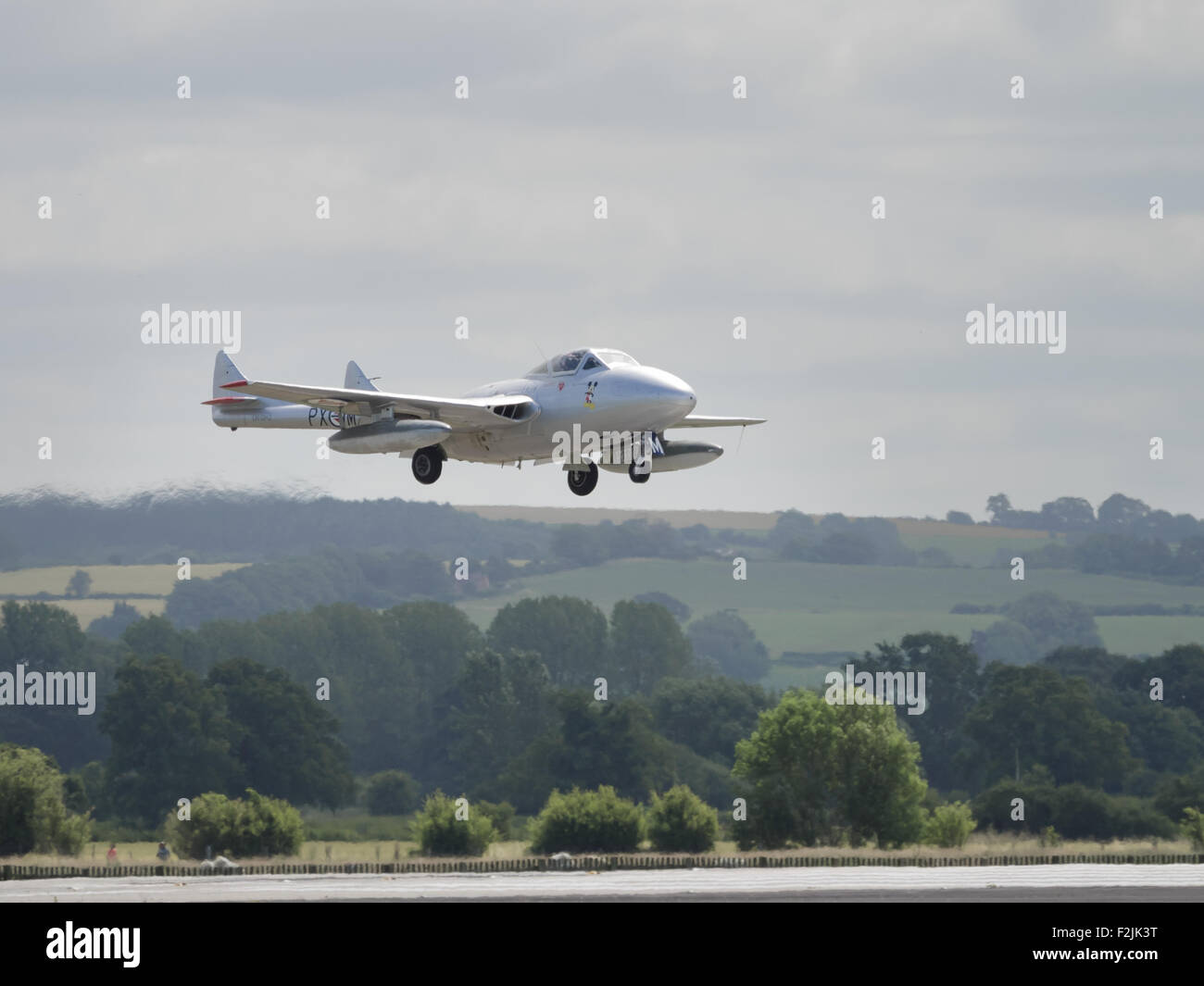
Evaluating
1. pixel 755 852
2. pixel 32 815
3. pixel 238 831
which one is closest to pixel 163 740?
pixel 32 815

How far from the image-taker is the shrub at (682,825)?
315 ft

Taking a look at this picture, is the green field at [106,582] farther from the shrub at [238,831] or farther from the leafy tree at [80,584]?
the shrub at [238,831]

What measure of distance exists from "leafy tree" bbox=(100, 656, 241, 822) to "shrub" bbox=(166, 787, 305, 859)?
4385 centimetres

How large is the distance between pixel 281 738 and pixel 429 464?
9593 centimetres

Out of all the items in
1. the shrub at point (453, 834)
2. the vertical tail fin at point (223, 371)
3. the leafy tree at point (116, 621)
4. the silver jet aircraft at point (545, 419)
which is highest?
the vertical tail fin at point (223, 371)

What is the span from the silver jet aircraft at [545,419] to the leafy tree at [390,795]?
342ft

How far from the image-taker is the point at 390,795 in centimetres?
15950

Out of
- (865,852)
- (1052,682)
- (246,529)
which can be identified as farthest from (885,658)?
(865,852)

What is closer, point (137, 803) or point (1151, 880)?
point (1151, 880)

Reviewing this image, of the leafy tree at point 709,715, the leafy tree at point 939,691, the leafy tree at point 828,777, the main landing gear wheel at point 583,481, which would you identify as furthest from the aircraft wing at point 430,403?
the leafy tree at point 709,715

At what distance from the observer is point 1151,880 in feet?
236
